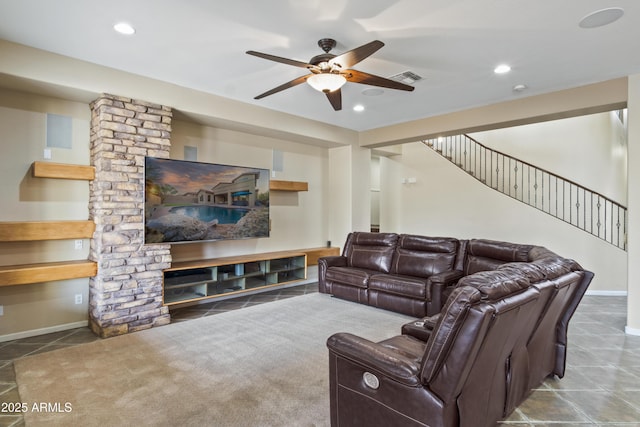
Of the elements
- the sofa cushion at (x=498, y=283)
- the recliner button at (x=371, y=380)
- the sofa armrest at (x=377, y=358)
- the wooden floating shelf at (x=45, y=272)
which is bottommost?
the recliner button at (x=371, y=380)

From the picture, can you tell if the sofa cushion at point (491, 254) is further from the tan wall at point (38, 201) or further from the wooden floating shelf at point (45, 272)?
the wooden floating shelf at point (45, 272)

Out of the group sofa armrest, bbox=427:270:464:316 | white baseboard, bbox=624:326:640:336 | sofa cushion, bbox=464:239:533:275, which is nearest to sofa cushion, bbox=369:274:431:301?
sofa armrest, bbox=427:270:464:316

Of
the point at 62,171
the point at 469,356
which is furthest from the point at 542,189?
the point at 62,171

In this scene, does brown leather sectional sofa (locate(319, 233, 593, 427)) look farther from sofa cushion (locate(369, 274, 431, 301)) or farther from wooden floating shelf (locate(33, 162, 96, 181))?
wooden floating shelf (locate(33, 162, 96, 181))

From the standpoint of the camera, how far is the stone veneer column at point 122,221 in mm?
3582

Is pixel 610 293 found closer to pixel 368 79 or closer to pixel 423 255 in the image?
pixel 423 255

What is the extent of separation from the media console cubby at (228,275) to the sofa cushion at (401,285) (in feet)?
5.01

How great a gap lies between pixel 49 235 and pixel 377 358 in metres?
3.67

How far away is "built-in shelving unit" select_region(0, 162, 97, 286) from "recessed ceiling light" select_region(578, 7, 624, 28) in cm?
497

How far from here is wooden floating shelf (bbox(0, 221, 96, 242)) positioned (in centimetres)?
327

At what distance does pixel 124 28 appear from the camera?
112 inches

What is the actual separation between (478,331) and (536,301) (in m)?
0.61

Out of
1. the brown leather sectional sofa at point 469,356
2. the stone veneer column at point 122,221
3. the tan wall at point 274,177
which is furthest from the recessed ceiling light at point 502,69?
the stone veneer column at point 122,221

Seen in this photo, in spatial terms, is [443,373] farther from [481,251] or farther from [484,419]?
[481,251]
